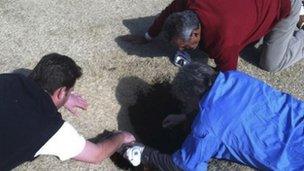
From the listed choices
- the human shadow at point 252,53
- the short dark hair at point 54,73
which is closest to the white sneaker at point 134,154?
the short dark hair at point 54,73

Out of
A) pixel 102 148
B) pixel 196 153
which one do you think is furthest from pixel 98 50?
pixel 196 153

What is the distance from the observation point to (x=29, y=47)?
16.7 ft

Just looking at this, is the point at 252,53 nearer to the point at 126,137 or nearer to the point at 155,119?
the point at 155,119

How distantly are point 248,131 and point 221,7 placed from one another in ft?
4.01

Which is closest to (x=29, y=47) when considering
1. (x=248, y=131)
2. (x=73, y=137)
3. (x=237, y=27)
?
(x=73, y=137)

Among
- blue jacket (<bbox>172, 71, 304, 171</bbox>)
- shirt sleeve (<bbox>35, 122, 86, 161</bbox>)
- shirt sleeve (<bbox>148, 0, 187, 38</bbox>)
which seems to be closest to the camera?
blue jacket (<bbox>172, 71, 304, 171</bbox>)

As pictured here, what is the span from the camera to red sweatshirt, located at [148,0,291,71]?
4.36 metres

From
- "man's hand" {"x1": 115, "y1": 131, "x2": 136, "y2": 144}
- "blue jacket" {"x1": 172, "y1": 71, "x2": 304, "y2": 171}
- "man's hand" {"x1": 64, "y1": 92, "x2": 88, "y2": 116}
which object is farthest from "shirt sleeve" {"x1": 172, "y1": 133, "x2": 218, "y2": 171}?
"man's hand" {"x1": 64, "y1": 92, "x2": 88, "y2": 116}

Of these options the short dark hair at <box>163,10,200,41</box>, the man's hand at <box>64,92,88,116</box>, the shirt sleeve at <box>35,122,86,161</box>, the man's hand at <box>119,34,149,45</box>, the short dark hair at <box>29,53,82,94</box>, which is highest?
the short dark hair at <box>163,10,200,41</box>

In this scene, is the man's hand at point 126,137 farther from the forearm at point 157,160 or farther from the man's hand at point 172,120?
the man's hand at point 172,120

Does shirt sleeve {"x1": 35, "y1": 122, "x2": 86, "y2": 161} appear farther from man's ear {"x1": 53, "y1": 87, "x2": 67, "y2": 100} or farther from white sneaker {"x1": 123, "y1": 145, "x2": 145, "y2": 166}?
white sneaker {"x1": 123, "y1": 145, "x2": 145, "y2": 166}

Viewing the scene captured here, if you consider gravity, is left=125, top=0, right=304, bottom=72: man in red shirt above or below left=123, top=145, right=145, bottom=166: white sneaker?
above

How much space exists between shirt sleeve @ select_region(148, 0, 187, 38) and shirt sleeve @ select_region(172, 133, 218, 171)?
53.7 inches

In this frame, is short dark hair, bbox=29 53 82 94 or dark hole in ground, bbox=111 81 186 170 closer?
short dark hair, bbox=29 53 82 94
